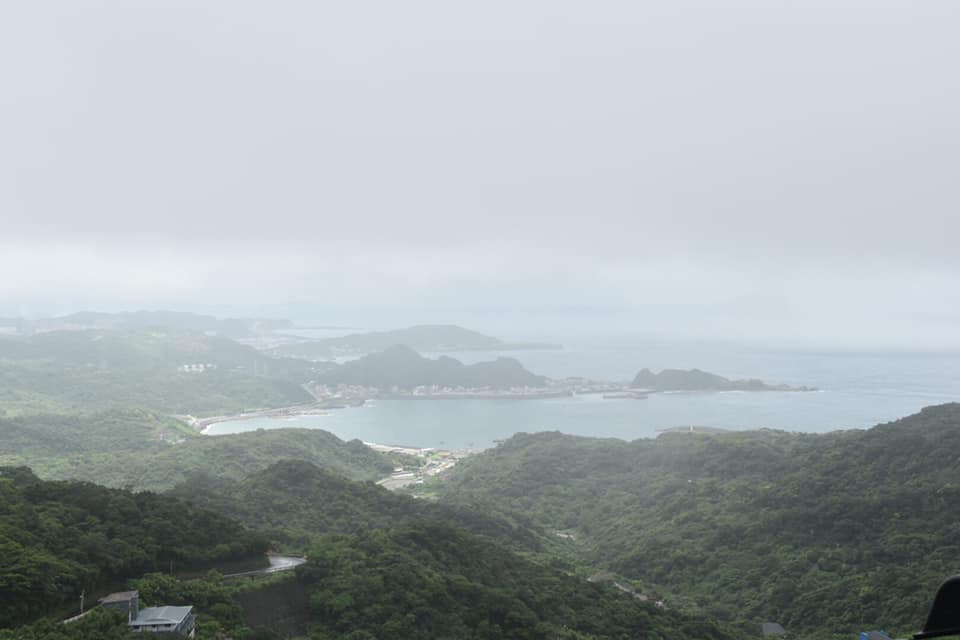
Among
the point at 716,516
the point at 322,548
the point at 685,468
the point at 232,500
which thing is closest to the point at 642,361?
the point at 685,468

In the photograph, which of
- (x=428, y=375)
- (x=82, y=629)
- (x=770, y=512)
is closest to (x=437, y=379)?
(x=428, y=375)

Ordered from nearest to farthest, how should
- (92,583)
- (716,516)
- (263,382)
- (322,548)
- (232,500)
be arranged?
1. (92,583)
2. (322,548)
3. (232,500)
4. (716,516)
5. (263,382)

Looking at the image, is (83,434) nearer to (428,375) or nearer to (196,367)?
(196,367)

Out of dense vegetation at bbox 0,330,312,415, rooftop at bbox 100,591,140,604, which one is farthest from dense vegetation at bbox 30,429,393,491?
rooftop at bbox 100,591,140,604

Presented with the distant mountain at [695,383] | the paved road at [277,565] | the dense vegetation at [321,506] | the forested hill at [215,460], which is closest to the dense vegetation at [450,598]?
the paved road at [277,565]

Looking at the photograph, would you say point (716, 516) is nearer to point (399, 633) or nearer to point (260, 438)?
point (399, 633)

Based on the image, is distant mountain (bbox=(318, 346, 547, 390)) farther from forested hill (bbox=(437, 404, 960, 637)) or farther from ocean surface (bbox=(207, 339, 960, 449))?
forested hill (bbox=(437, 404, 960, 637))
